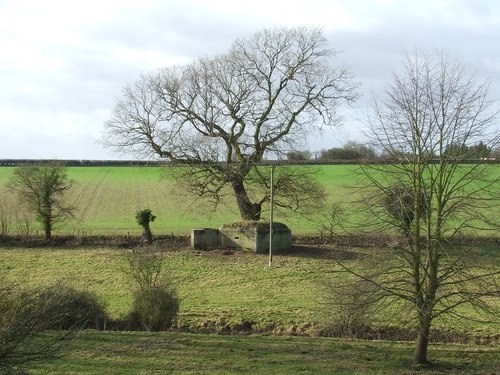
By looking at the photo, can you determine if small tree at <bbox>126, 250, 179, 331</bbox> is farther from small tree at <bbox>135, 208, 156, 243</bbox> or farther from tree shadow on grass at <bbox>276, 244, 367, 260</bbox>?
small tree at <bbox>135, 208, 156, 243</bbox>

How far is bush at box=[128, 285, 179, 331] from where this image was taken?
2083 centimetres

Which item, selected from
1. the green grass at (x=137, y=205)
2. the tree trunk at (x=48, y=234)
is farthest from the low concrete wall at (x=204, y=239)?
the tree trunk at (x=48, y=234)

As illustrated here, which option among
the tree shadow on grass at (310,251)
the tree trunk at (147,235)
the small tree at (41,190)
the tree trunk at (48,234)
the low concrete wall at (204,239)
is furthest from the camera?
the small tree at (41,190)

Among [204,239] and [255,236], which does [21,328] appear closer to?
[255,236]

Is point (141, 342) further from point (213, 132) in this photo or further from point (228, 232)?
point (213, 132)

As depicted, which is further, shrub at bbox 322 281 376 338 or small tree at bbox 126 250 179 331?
small tree at bbox 126 250 179 331

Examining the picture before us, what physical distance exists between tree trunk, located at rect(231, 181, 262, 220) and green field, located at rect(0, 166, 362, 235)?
1.46 m

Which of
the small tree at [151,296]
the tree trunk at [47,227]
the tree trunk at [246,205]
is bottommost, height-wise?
the small tree at [151,296]

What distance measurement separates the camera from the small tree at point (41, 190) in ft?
139

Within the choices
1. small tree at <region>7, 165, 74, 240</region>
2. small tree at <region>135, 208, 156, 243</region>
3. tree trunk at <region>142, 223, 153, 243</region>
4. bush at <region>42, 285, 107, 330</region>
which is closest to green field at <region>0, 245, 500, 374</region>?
bush at <region>42, 285, 107, 330</region>

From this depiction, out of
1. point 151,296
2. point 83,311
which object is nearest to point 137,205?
point 83,311

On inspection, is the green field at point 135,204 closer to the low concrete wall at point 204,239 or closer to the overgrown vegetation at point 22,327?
the low concrete wall at point 204,239

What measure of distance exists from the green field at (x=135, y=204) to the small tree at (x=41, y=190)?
184 cm

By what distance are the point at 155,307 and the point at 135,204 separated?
36769 millimetres
